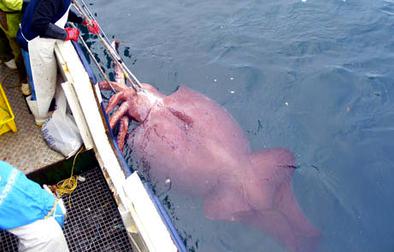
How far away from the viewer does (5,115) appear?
17.7 ft

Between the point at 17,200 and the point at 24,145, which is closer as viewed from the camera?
the point at 17,200

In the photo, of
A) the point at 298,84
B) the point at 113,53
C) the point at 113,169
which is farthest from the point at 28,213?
the point at 298,84

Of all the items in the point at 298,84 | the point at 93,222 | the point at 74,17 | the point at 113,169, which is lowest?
the point at 298,84

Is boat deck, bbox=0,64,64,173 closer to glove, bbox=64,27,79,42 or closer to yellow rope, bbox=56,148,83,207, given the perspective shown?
yellow rope, bbox=56,148,83,207

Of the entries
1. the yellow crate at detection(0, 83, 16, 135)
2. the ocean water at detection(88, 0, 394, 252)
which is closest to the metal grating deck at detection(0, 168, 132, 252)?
the yellow crate at detection(0, 83, 16, 135)

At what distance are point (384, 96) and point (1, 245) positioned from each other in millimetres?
6518

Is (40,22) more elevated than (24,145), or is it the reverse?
(40,22)

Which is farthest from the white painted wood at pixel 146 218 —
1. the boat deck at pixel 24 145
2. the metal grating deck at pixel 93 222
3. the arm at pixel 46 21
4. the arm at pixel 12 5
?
the arm at pixel 12 5

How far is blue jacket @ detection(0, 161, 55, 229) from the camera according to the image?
3660 millimetres

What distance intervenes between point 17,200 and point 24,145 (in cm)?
178

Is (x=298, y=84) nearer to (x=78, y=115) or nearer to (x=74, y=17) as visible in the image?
(x=74, y=17)

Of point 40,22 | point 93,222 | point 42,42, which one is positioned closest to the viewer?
point 93,222

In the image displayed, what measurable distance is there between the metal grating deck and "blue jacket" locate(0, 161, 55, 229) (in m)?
1.00

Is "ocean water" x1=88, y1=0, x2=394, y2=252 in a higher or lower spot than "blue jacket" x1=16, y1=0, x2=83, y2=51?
Result: lower
